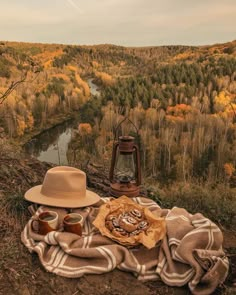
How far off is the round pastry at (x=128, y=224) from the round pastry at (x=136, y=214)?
0.22ft

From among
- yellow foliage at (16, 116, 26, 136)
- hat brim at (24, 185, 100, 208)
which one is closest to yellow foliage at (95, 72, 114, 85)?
yellow foliage at (16, 116, 26, 136)

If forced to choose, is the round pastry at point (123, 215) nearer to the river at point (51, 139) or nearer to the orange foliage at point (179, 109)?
the river at point (51, 139)

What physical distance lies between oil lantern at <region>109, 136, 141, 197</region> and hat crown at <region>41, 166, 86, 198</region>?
0.42 m

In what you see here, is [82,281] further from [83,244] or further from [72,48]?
[72,48]

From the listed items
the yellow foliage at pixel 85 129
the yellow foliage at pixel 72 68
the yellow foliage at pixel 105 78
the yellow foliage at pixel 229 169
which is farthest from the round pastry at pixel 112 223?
the yellow foliage at pixel 72 68

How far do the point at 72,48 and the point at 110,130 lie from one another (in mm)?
35454

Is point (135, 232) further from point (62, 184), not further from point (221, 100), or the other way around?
point (221, 100)

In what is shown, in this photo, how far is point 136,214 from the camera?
318 cm

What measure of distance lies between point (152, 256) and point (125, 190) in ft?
2.81

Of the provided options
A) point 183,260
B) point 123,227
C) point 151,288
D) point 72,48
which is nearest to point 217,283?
point 183,260

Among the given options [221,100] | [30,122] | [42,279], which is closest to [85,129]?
[30,122]

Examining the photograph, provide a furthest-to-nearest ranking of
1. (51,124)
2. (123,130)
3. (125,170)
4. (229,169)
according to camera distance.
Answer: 1. (51,124)
2. (229,169)
3. (123,130)
4. (125,170)

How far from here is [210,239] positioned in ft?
9.22

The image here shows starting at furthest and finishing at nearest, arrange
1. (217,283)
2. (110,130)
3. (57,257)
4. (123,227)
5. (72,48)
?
(72,48), (110,130), (123,227), (57,257), (217,283)
